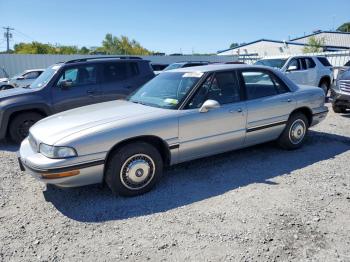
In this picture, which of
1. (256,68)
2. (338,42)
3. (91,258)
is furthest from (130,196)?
(338,42)

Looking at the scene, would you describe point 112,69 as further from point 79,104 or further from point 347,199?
point 347,199

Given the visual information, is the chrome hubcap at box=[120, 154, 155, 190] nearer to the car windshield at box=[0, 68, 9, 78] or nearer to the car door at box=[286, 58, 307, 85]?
the car door at box=[286, 58, 307, 85]

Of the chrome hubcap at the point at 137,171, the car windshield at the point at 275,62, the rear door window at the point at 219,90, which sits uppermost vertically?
the car windshield at the point at 275,62

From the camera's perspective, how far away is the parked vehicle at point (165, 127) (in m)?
3.69

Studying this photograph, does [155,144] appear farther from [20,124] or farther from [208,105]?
[20,124]

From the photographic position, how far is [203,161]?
5.29 m

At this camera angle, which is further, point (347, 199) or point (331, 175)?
point (331, 175)

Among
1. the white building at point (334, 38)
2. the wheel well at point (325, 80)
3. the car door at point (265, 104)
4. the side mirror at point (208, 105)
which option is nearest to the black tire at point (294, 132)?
the car door at point (265, 104)

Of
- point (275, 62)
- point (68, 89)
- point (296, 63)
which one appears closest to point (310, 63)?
point (296, 63)

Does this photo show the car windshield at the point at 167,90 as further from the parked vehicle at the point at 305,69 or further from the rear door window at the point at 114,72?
the parked vehicle at the point at 305,69

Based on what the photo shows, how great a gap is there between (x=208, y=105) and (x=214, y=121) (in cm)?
34

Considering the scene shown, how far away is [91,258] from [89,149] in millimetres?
1218

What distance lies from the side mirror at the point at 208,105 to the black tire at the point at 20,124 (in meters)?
4.13

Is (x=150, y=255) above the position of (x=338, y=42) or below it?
below
